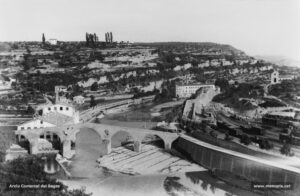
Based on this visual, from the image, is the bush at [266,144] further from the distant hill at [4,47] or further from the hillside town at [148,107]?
the distant hill at [4,47]

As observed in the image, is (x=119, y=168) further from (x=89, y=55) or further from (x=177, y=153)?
(x=89, y=55)

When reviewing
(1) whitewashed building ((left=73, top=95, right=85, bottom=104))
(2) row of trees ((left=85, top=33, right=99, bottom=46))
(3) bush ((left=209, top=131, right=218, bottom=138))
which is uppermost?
(2) row of trees ((left=85, top=33, right=99, bottom=46))

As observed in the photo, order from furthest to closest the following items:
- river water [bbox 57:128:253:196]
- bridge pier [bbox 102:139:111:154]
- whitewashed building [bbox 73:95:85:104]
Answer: whitewashed building [bbox 73:95:85:104] → bridge pier [bbox 102:139:111:154] → river water [bbox 57:128:253:196]

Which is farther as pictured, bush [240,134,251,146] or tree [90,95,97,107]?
tree [90,95,97,107]

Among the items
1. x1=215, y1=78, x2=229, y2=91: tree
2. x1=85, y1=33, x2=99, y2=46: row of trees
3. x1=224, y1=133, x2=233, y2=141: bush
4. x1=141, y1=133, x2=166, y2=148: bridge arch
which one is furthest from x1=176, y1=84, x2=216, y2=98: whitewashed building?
x1=85, y1=33, x2=99, y2=46: row of trees

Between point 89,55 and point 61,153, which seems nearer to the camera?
point 61,153

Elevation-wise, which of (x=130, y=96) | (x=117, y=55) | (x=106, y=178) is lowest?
(x=106, y=178)

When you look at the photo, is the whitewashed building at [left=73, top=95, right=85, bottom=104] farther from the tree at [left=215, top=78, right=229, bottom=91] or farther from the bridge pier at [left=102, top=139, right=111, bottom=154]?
the tree at [left=215, top=78, right=229, bottom=91]

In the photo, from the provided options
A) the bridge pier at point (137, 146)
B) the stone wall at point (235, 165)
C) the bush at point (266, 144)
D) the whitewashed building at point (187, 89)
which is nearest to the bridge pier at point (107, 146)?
the bridge pier at point (137, 146)

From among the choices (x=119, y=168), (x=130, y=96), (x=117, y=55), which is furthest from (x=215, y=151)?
(x=117, y=55)
